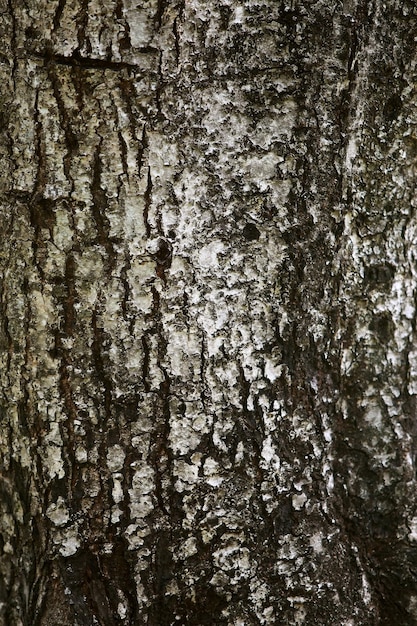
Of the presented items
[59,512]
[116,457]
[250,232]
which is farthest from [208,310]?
[59,512]

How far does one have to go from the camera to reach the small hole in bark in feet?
4.51

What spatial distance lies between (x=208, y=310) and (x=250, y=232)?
18 centimetres

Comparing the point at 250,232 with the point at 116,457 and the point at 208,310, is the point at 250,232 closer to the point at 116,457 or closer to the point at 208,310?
the point at 208,310

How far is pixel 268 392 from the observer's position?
1.42 m

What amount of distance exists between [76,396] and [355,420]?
618mm

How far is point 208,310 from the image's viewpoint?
138 cm

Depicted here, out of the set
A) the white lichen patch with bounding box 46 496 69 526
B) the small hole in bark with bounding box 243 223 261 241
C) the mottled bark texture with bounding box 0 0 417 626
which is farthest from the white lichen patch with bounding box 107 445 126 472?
the small hole in bark with bounding box 243 223 261 241

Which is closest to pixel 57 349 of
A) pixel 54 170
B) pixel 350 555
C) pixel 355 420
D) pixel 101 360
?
pixel 101 360

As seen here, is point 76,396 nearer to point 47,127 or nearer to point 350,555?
point 47,127

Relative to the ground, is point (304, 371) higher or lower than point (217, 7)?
lower

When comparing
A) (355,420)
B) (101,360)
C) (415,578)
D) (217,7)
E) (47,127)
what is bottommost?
(415,578)

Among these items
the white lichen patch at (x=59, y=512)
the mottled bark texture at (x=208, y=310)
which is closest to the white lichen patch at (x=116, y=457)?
the mottled bark texture at (x=208, y=310)

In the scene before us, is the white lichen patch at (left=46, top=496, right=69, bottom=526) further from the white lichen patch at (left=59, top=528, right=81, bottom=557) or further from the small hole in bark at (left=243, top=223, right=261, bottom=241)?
the small hole in bark at (left=243, top=223, right=261, bottom=241)

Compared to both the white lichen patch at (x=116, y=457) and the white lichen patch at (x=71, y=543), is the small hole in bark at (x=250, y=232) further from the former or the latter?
the white lichen patch at (x=71, y=543)
